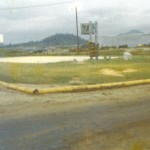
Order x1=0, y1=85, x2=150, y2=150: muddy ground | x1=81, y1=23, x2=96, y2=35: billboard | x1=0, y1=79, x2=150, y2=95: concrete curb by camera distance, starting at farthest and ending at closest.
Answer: x1=81, y1=23, x2=96, y2=35: billboard
x1=0, y1=79, x2=150, y2=95: concrete curb
x1=0, y1=85, x2=150, y2=150: muddy ground

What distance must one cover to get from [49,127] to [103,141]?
1454 millimetres

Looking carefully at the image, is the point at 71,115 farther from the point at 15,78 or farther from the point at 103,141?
the point at 15,78

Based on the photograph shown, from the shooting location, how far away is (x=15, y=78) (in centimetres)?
1834

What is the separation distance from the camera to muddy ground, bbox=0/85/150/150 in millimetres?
7438

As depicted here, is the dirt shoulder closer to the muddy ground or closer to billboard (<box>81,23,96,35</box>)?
the muddy ground

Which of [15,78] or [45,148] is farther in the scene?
[15,78]

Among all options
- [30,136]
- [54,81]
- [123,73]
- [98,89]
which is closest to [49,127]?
[30,136]

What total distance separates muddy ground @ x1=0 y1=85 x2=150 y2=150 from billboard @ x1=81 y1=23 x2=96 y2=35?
20768 millimetres

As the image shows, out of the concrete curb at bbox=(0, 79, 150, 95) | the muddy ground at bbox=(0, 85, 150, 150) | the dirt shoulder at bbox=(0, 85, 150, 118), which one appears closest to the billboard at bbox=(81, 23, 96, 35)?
the concrete curb at bbox=(0, 79, 150, 95)

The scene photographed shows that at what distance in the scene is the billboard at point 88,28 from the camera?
34.4 m

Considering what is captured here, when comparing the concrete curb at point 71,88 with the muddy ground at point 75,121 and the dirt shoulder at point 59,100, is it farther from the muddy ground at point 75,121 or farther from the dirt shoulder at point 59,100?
the muddy ground at point 75,121

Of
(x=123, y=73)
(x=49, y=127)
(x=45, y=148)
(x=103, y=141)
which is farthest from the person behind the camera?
(x=123, y=73)

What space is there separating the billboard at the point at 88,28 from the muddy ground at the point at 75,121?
818 inches

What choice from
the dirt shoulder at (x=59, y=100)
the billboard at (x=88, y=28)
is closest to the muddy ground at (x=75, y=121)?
the dirt shoulder at (x=59, y=100)
